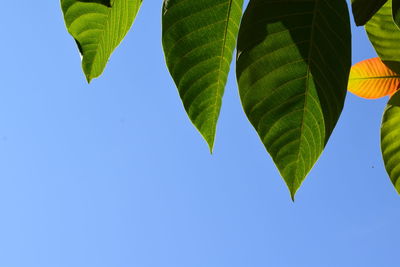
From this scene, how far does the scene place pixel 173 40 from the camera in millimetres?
477

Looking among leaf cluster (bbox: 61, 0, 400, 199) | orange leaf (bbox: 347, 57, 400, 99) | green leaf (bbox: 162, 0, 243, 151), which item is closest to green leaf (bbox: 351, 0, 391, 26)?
leaf cluster (bbox: 61, 0, 400, 199)

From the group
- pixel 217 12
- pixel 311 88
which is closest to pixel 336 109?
pixel 311 88

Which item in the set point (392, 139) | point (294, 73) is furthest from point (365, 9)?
point (392, 139)

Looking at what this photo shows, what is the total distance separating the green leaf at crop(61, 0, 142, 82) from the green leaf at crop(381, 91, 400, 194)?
12.1 inches

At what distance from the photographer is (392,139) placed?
0.59 metres

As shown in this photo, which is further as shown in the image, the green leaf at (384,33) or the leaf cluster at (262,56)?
the green leaf at (384,33)

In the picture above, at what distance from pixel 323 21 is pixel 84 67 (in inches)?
9.4

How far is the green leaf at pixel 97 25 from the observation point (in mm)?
496

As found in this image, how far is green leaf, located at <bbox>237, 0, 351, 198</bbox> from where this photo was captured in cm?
44

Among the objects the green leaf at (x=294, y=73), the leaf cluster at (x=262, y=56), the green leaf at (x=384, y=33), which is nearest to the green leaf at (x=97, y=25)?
the leaf cluster at (x=262, y=56)

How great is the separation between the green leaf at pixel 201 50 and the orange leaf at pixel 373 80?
10.9 inches

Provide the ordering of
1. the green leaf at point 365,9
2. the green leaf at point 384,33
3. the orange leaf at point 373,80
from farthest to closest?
the orange leaf at point 373,80 < the green leaf at point 384,33 < the green leaf at point 365,9

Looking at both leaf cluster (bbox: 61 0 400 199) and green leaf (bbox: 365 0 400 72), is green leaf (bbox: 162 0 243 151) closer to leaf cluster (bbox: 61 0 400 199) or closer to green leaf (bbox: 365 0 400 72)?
leaf cluster (bbox: 61 0 400 199)

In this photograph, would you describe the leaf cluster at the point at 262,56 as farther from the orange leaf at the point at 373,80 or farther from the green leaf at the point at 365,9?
the orange leaf at the point at 373,80
